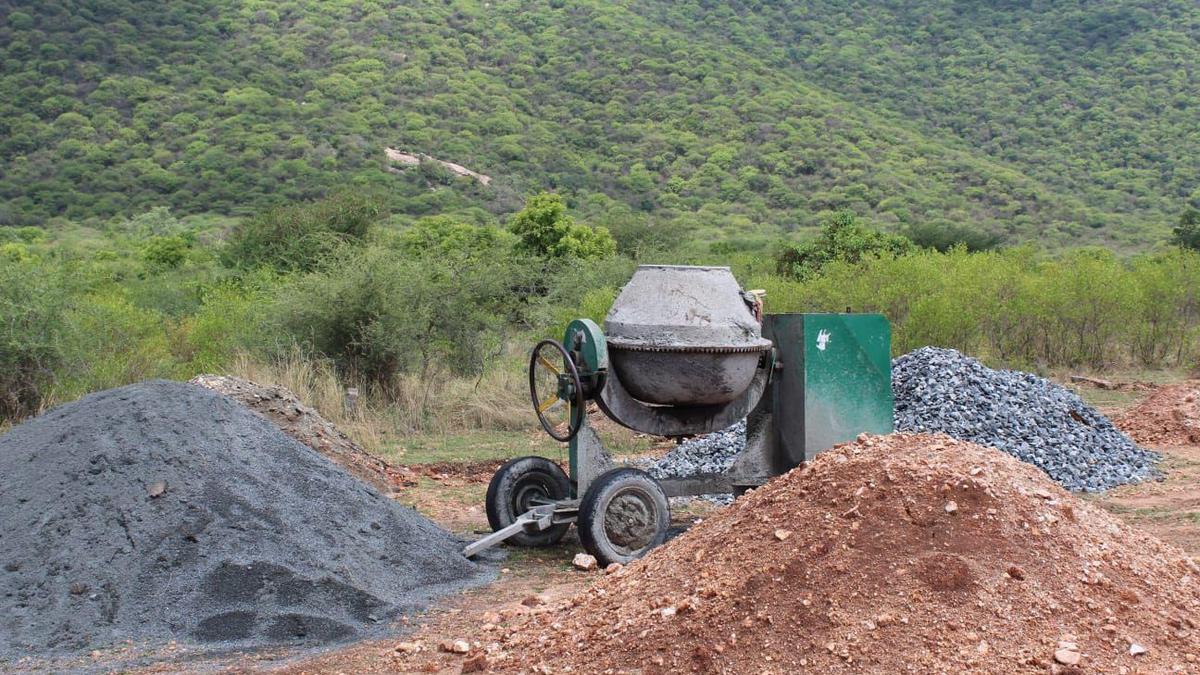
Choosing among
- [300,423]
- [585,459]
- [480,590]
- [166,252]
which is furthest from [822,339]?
[166,252]

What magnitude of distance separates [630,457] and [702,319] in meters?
4.17

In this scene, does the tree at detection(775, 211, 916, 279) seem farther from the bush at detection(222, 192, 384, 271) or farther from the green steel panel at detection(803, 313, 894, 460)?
the green steel panel at detection(803, 313, 894, 460)

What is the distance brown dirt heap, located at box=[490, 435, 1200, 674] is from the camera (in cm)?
424

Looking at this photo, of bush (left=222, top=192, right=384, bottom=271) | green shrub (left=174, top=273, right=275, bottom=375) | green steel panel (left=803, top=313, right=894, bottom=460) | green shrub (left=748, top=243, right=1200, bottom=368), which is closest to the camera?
green steel panel (left=803, top=313, right=894, bottom=460)

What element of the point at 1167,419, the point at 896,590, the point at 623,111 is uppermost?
the point at 623,111

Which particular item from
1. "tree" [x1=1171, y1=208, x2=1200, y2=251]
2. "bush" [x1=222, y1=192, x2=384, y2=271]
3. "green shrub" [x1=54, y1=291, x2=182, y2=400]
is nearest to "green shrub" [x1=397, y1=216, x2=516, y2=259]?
"bush" [x1=222, y1=192, x2=384, y2=271]

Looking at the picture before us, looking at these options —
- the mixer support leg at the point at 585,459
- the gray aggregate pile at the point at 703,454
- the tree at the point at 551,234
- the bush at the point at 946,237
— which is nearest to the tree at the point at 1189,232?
the bush at the point at 946,237

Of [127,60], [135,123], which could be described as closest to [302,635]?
[135,123]

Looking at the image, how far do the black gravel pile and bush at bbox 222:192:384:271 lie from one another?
1331 centimetres

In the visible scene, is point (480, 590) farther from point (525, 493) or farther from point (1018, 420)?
point (1018, 420)

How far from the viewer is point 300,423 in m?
9.35

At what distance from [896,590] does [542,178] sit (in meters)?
34.3

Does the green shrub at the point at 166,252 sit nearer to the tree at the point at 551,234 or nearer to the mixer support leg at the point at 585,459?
the tree at the point at 551,234

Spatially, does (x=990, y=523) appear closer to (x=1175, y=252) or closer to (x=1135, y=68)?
(x=1175, y=252)
